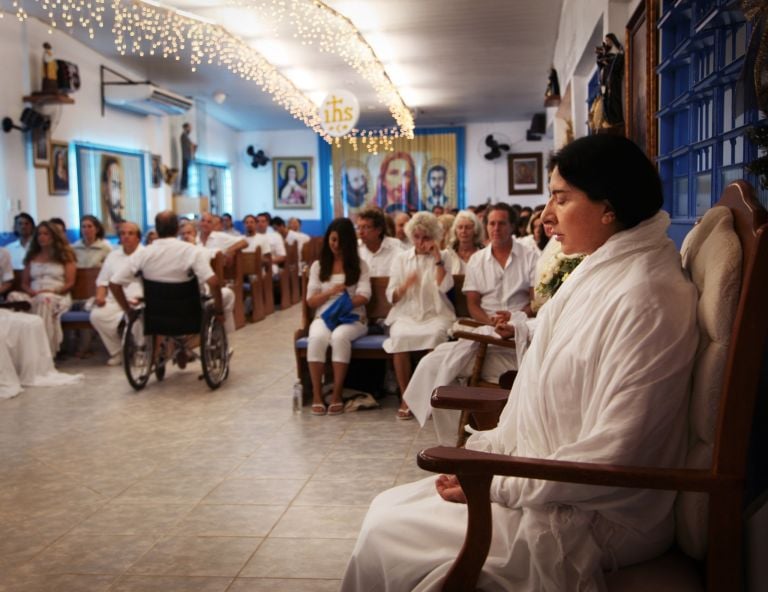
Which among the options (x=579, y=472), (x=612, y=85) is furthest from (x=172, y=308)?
(x=579, y=472)

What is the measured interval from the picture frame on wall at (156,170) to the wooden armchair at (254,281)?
4.70 metres

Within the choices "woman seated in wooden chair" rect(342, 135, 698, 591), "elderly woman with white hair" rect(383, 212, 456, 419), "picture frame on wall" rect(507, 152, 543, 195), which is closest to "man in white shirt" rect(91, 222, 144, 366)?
"elderly woman with white hair" rect(383, 212, 456, 419)

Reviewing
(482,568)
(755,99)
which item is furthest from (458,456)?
(755,99)

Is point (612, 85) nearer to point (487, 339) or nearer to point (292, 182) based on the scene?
point (487, 339)

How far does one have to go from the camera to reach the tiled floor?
→ 3.49 m

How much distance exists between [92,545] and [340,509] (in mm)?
1139

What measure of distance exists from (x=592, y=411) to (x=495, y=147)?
2089 centimetres

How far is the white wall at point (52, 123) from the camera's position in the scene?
35.6ft

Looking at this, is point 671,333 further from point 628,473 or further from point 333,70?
point 333,70

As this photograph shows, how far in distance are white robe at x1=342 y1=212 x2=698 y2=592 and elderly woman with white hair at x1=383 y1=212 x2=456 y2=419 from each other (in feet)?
13.5

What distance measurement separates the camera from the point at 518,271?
19.1ft

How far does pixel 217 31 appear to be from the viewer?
36.4 ft

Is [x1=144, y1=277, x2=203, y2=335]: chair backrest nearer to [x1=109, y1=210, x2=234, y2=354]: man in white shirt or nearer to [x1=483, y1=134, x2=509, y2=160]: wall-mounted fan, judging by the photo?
[x1=109, y1=210, x2=234, y2=354]: man in white shirt

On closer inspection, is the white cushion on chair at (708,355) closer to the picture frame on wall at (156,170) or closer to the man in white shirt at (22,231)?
the man in white shirt at (22,231)
